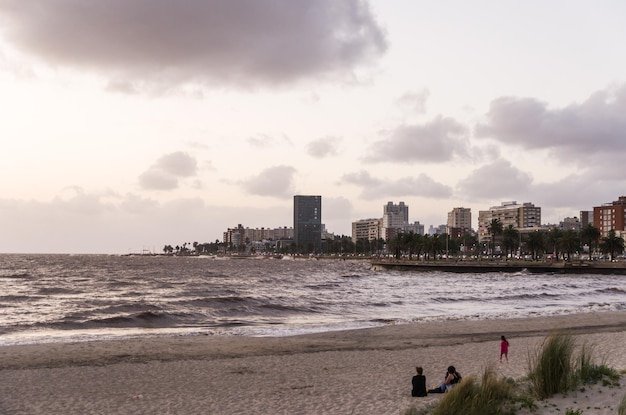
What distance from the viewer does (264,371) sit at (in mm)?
20797

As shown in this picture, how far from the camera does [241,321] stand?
39.4 m

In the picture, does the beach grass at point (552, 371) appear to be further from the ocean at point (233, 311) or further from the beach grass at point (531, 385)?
the ocean at point (233, 311)

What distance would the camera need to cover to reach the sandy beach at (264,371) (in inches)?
613

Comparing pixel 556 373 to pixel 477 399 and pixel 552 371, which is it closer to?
pixel 552 371

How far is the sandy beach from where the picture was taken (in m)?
15.6

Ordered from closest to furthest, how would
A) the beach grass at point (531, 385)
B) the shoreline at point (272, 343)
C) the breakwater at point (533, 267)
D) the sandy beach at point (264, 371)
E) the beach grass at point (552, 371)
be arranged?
1. the beach grass at point (531, 385)
2. the beach grass at point (552, 371)
3. the sandy beach at point (264, 371)
4. the shoreline at point (272, 343)
5. the breakwater at point (533, 267)

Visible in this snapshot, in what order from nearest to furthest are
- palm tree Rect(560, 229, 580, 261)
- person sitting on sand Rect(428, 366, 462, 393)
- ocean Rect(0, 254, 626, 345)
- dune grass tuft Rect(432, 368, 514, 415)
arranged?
dune grass tuft Rect(432, 368, 514, 415) → person sitting on sand Rect(428, 366, 462, 393) → ocean Rect(0, 254, 626, 345) → palm tree Rect(560, 229, 580, 261)

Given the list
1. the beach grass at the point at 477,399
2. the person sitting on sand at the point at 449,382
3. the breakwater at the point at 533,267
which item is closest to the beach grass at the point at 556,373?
the beach grass at the point at 477,399

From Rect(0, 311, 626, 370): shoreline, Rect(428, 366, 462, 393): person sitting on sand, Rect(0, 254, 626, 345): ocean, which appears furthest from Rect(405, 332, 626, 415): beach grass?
Rect(0, 254, 626, 345): ocean

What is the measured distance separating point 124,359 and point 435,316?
1001 inches

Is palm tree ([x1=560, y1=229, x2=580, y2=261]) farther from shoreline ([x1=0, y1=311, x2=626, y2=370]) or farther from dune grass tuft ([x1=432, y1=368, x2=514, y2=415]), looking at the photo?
dune grass tuft ([x1=432, y1=368, x2=514, y2=415])

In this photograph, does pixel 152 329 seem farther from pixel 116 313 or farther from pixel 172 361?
pixel 172 361

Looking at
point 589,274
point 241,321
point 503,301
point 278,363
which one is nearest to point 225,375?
point 278,363

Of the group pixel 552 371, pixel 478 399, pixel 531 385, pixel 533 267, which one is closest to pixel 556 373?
pixel 552 371
